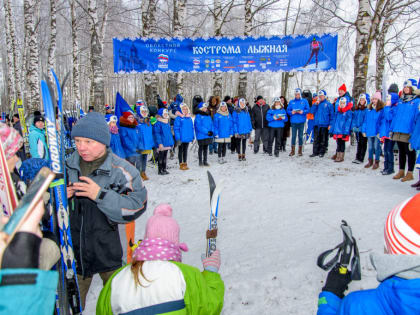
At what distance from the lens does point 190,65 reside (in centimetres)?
1077

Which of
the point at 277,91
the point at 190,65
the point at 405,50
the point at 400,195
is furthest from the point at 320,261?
the point at 277,91

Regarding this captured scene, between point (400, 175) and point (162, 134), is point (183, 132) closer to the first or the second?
point (162, 134)

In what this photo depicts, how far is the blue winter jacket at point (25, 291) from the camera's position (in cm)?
62

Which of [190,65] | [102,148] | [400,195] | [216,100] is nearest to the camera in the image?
[102,148]

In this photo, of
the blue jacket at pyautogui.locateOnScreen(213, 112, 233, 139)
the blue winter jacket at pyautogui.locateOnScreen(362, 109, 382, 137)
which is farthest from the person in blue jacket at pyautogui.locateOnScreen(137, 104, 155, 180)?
the blue winter jacket at pyautogui.locateOnScreen(362, 109, 382, 137)

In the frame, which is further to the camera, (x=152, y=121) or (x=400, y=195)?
(x=152, y=121)

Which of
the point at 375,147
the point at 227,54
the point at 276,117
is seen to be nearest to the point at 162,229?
the point at 375,147

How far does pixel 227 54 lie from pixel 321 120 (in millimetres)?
4448

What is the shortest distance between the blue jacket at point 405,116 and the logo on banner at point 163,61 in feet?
25.0

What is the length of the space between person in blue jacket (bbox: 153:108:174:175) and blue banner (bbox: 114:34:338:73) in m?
3.83

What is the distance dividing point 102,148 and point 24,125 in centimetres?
715

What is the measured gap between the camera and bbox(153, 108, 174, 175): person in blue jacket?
7.41 m

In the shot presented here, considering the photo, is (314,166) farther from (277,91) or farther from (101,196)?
(277,91)

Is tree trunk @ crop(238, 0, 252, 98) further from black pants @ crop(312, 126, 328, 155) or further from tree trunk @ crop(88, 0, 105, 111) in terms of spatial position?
tree trunk @ crop(88, 0, 105, 111)
